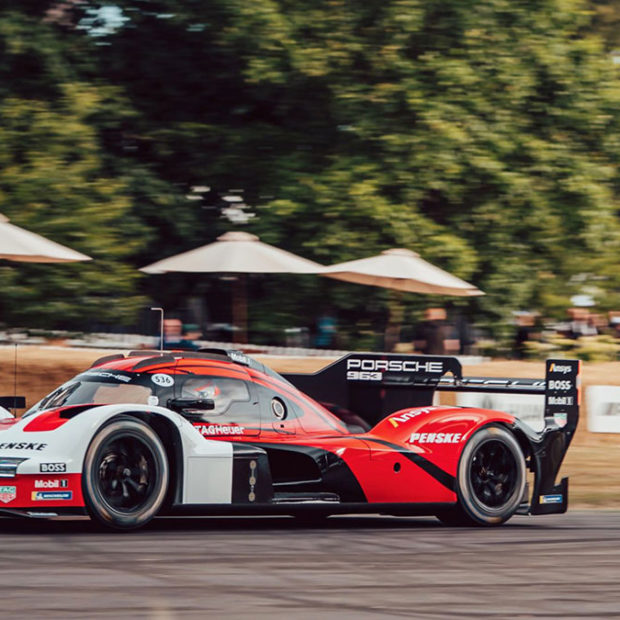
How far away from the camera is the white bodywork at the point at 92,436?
27.0ft

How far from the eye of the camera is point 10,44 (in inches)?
746

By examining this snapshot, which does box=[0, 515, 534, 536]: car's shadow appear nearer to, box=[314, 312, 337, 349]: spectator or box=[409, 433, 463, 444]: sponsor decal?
box=[409, 433, 463, 444]: sponsor decal

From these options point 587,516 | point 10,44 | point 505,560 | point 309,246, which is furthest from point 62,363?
point 505,560

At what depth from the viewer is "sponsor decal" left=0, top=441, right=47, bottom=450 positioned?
832cm

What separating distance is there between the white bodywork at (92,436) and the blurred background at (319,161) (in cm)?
868

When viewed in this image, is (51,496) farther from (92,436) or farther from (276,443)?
(276,443)

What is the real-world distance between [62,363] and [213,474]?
739 cm

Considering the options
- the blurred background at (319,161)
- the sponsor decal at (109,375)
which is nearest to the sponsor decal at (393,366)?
the sponsor decal at (109,375)

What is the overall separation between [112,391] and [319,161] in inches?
434

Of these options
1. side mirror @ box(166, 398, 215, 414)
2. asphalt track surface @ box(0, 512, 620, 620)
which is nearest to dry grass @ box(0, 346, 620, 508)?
asphalt track surface @ box(0, 512, 620, 620)

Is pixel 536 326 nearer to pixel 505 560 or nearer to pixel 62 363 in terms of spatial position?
pixel 62 363

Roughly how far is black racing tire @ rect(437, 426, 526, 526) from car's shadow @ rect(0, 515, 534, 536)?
0.18 metres

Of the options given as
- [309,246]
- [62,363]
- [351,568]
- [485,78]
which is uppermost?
[485,78]

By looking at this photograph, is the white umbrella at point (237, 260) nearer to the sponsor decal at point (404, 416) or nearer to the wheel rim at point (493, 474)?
the sponsor decal at point (404, 416)
